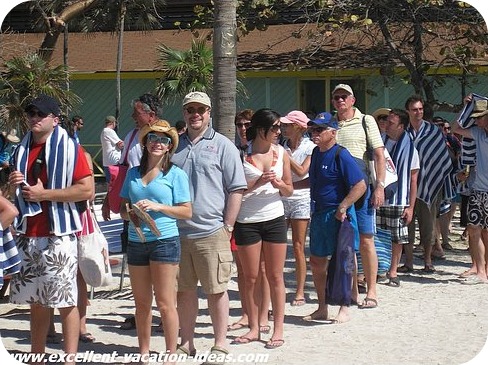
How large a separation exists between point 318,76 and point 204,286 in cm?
1647

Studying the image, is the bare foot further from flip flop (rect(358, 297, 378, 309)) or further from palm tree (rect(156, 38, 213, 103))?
palm tree (rect(156, 38, 213, 103))

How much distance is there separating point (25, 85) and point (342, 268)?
27.9 feet

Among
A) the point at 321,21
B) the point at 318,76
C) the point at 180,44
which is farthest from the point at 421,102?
the point at 180,44

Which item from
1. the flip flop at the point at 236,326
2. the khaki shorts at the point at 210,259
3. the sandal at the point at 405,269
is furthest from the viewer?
the sandal at the point at 405,269

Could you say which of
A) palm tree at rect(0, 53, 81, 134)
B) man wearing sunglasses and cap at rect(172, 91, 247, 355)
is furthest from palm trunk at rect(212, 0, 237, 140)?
palm tree at rect(0, 53, 81, 134)

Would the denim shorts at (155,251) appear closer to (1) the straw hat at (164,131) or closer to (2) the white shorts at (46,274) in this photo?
(2) the white shorts at (46,274)

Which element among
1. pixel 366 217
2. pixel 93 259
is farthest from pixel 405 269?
pixel 93 259

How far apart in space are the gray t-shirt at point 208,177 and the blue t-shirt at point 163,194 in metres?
0.20

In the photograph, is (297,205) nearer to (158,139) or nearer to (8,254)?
(158,139)

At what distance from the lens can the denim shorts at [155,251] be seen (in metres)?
6.22

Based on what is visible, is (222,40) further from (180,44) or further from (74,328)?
(180,44)

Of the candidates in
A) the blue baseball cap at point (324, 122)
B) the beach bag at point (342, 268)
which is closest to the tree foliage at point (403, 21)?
the blue baseball cap at point (324, 122)

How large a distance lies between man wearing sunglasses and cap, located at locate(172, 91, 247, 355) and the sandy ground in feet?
1.37

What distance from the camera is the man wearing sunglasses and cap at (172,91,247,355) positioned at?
6.52 meters
